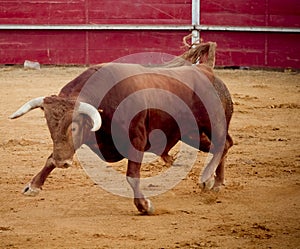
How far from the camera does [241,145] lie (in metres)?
6.20

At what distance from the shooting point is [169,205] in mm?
4480

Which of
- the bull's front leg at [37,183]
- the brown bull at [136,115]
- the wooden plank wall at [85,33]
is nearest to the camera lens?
the brown bull at [136,115]

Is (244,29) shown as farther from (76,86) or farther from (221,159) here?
(76,86)

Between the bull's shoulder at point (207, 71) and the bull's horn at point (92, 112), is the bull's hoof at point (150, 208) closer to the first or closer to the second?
the bull's horn at point (92, 112)

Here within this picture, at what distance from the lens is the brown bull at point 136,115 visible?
159 inches

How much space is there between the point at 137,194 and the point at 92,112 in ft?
1.77

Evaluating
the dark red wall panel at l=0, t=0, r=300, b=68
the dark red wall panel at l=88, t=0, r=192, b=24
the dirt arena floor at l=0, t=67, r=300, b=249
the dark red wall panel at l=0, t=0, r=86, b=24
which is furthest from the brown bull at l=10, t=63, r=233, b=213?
the dark red wall panel at l=0, t=0, r=86, b=24

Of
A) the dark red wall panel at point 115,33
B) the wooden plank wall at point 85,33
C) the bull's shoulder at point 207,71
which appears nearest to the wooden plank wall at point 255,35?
the dark red wall panel at point 115,33

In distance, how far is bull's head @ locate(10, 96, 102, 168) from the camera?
3971 mm

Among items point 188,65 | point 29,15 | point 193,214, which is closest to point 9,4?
point 29,15

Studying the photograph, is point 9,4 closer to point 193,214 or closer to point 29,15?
point 29,15

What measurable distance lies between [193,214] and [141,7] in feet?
22.3

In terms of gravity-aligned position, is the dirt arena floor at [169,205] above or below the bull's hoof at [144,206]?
below

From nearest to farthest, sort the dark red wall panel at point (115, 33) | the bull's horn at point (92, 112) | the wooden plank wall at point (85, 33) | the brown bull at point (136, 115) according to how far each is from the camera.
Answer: the bull's horn at point (92, 112) < the brown bull at point (136, 115) < the dark red wall panel at point (115, 33) < the wooden plank wall at point (85, 33)
